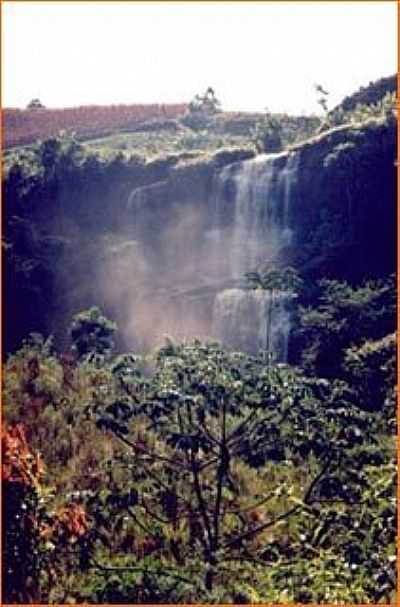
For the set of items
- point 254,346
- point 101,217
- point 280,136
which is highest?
point 280,136

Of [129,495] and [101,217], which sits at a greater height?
[101,217]

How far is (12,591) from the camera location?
20.3ft

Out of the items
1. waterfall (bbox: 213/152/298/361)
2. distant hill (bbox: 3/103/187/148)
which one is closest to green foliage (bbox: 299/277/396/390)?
waterfall (bbox: 213/152/298/361)

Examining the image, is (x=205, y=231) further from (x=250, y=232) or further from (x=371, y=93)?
(x=371, y=93)

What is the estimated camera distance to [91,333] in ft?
57.0

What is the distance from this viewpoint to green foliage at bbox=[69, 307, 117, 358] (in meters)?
17.0

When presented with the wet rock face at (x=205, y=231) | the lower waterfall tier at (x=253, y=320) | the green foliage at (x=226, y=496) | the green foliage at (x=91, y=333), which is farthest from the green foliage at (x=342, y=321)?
the green foliage at (x=226, y=496)

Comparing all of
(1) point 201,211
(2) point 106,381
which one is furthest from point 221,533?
(1) point 201,211

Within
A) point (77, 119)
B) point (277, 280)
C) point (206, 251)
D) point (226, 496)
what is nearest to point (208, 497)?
point (226, 496)

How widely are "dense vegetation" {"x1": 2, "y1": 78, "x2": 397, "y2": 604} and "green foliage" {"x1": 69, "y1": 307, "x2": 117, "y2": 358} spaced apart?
1.4 inches

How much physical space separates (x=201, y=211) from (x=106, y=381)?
10.1 metres

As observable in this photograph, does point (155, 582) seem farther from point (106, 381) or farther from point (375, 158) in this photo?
point (375, 158)

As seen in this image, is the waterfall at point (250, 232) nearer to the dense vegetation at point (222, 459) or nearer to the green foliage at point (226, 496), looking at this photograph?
the dense vegetation at point (222, 459)

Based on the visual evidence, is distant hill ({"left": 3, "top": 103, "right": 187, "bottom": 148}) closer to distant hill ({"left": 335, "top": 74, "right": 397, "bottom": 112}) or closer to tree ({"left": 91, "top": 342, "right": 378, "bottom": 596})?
distant hill ({"left": 335, "top": 74, "right": 397, "bottom": 112})
